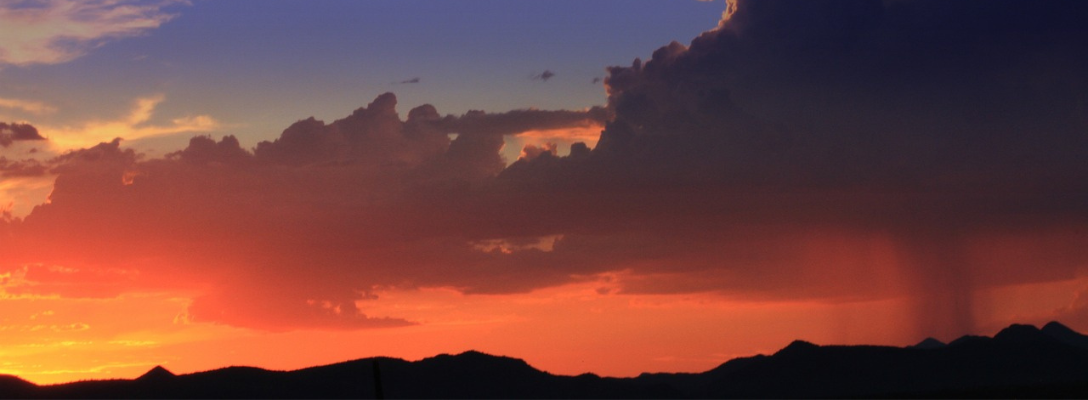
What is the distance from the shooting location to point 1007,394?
16062 centimetres

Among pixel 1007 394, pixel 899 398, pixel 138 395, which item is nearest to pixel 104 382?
pixel 138 395

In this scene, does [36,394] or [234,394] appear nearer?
[36,394]

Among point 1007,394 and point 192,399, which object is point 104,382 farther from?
point 1007,394

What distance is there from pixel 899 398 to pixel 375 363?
133 metres

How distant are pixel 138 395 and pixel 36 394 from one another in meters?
15.9

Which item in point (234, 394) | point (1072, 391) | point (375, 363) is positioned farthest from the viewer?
point (234, 394)

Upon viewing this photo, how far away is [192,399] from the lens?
19612cm

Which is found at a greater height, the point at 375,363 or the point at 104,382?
the point at 104,382

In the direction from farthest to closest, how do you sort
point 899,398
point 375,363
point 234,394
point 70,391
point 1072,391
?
point 234,394
point 70,391
point 899,398
point 1072,391
point 375,363

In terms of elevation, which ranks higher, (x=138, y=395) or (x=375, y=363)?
(x=138, y=395)

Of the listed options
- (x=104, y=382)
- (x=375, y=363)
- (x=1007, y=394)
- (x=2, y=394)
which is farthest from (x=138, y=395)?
(x=375, y=363)

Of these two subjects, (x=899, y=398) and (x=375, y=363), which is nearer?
(x=375, y=363)

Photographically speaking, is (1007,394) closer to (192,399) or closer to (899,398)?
(899,398)

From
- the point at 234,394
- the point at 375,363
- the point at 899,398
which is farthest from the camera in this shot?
the point at 234,394
